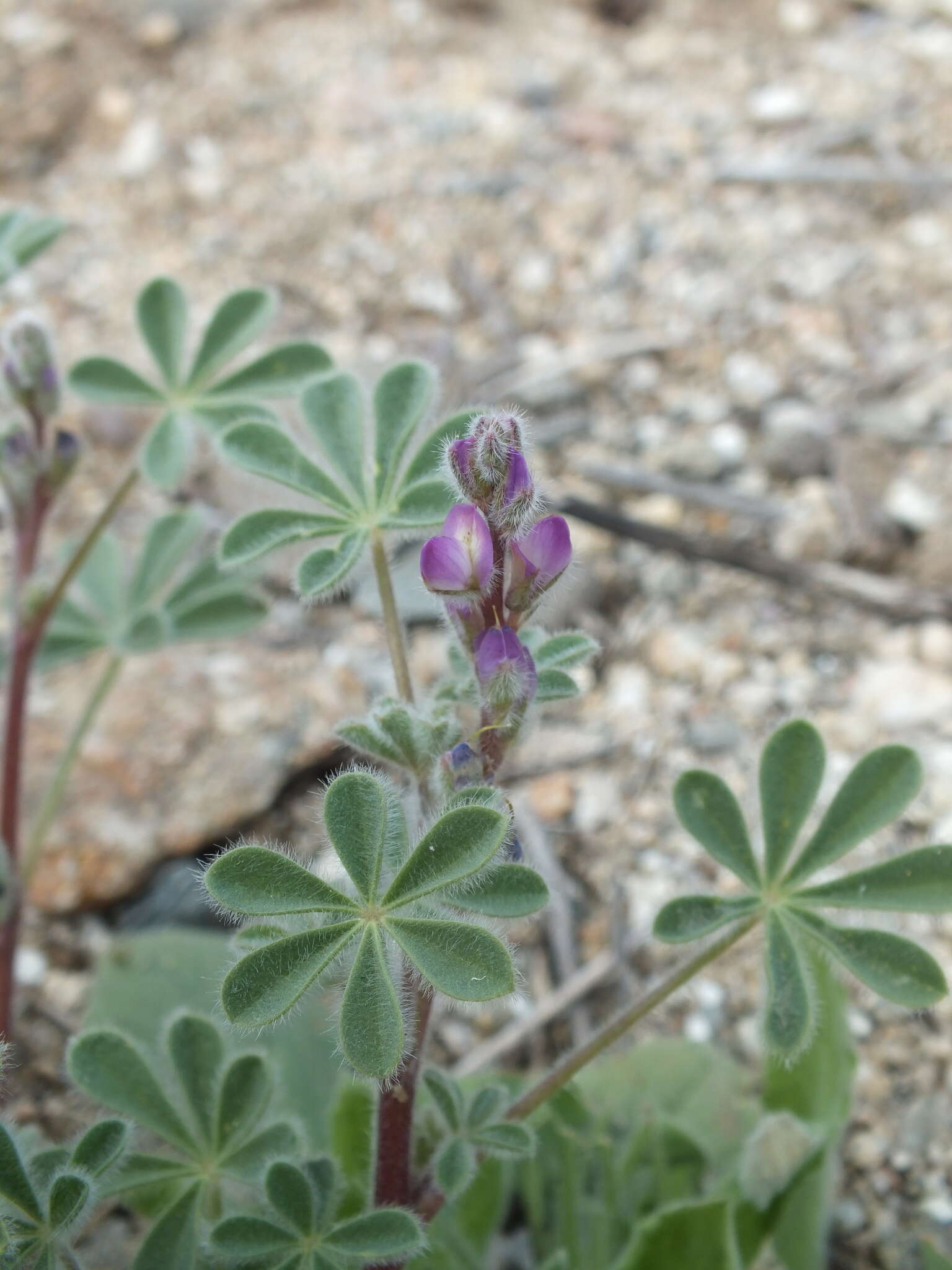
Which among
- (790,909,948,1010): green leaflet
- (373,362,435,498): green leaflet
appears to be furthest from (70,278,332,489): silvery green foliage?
(790,909,948,1010): green leaflet

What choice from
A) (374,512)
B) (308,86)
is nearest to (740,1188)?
(374,512)

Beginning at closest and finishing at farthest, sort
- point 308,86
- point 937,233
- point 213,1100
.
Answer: point 213,1100 < point 937,233 < point 308,86

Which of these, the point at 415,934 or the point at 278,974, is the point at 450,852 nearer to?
the point at 415,934

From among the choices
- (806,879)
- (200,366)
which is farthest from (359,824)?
(200,366)

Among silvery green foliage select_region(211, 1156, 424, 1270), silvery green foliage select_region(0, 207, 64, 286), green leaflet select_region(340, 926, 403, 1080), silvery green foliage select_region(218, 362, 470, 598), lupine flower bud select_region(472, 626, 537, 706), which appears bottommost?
silvery green foliage select_region(211, 1156, 424, 1270)

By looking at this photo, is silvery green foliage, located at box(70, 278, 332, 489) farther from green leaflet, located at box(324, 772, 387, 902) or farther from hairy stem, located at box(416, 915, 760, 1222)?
hairy stem, located at box(416, 915, 760, 1222)

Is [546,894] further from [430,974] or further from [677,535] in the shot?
[677,535]
